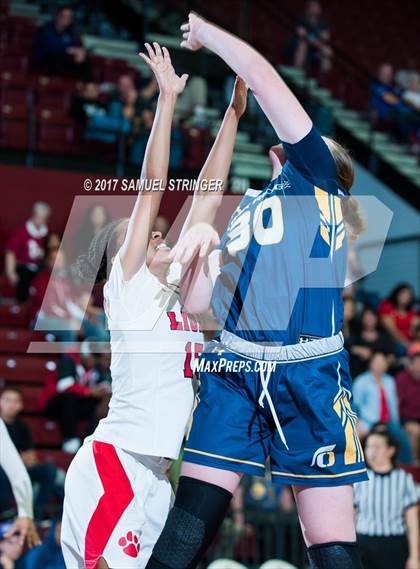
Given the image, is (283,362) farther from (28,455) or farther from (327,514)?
(28,455)

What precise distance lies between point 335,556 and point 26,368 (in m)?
6.23

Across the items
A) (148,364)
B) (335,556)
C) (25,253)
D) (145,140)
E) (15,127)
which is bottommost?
(335,556)

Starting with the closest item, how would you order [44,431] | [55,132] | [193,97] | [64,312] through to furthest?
[64,312], [44,431], [55,132], [193,97]

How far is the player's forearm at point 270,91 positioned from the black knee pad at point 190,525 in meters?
1.21

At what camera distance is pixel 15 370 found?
364 inches

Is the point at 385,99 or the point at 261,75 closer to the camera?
the point at 261,75

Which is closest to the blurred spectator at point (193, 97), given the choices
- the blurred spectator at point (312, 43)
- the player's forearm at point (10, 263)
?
the player's forearm at point (10, 263)

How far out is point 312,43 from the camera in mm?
14867

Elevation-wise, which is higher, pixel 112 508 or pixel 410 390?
pixel 410 390

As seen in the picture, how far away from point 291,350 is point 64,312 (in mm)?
4982

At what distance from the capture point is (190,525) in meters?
3.46

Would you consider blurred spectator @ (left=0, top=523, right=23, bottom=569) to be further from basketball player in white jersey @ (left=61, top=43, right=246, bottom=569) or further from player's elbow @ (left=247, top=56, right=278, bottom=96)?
player's elbow @ (left=247, top=56, right=278, bottom=96)

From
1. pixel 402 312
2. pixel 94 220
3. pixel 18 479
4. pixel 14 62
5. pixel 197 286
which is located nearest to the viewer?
pixel 197 286

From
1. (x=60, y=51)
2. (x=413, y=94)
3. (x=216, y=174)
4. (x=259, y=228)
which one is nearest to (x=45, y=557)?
(x=216, y=174)
